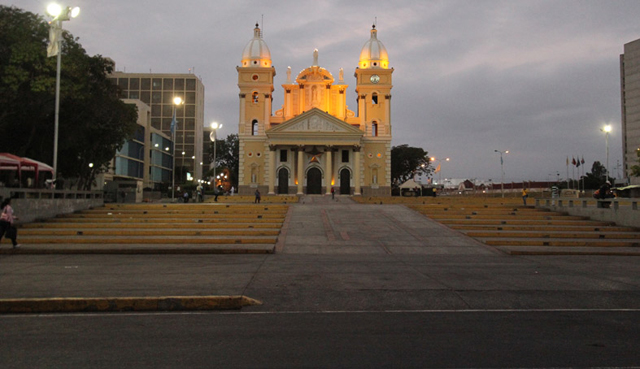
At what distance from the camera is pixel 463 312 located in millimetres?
7633

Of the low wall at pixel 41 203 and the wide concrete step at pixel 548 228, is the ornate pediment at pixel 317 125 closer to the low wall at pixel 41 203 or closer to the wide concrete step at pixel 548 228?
the low wall at pixel 41 203

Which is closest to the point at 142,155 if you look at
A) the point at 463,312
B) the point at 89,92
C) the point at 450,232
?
the point at 89,92

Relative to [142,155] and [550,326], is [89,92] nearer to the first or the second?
[550,326]

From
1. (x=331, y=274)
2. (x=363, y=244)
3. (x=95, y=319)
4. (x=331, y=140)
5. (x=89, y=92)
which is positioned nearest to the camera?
(x=95, y=319)

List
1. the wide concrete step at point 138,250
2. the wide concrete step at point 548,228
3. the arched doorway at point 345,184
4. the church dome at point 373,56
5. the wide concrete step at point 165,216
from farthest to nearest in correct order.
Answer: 1. the church dome at point 373,56
2. the arched doorway at point 345,184
3. the wide concrete step at point 165,216
4. the wide concrete step at point 548,228
5. the wide concrete step at point 138,250

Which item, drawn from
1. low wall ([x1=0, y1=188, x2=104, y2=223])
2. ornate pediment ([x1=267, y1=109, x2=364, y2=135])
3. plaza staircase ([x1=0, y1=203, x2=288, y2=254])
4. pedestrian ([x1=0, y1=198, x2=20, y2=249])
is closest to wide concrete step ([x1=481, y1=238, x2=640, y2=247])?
plaza staircase ([x1=0, y1=203, x2=288, y2=254])

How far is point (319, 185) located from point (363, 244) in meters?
40.7

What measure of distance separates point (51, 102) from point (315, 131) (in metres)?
32.3

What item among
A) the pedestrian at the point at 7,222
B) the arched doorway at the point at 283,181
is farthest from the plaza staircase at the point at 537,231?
the arched doorway at the point at 283,181

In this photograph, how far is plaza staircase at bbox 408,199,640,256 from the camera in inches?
708

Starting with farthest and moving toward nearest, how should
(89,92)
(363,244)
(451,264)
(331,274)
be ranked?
(89,92) → (363,244) → (451,264) → (331,274)

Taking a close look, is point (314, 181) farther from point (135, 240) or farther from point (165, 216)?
point (135, 240)

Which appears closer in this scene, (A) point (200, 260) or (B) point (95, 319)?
(B) point (95, 319)

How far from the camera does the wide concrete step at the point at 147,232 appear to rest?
2008cm
